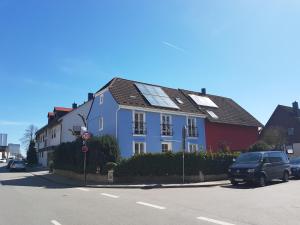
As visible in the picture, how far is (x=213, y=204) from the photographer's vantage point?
11.6m

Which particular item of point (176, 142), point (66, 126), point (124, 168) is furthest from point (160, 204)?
point (66, 126)

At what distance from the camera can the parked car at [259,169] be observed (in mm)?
18344

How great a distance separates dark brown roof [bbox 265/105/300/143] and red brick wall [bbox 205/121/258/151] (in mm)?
11049

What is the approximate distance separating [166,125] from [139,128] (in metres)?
3.01

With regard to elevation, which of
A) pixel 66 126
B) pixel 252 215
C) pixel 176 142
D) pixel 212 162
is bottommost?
pixel 252 215

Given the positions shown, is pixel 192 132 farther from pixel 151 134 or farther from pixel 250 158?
pixel 250 158

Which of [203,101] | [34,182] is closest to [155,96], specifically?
[203,101]

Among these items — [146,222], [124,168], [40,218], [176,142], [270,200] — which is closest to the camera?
[146,222]

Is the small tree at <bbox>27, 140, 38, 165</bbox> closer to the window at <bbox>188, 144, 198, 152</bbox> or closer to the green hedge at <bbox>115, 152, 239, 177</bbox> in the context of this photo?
the window at <bbox>188, 144, 198, 152</bbox>

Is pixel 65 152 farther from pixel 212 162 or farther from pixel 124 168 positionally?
pixel 212 162

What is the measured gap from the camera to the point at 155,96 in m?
32.0

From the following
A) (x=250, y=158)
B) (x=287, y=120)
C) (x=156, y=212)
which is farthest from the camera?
(x=287, y=120)

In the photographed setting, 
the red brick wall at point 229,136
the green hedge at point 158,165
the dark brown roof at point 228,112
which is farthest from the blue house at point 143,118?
the green hedge at point 158,165

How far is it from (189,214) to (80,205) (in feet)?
13.0
